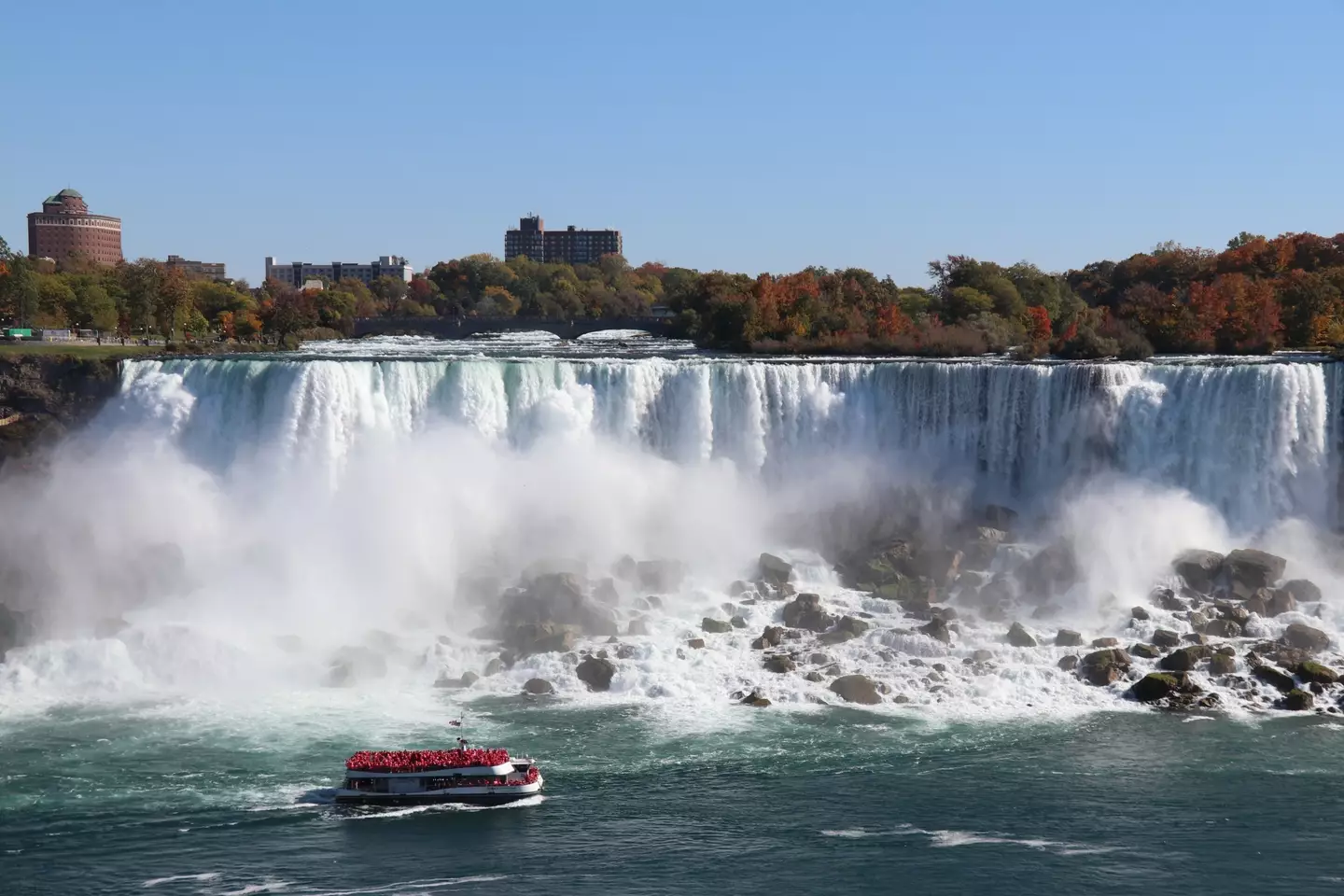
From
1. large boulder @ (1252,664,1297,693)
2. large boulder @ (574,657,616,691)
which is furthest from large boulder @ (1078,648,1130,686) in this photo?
large boulder @ (574,657,616,691)

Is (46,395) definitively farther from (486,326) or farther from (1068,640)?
(486,326)

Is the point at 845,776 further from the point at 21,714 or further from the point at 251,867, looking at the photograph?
the point at 21,714

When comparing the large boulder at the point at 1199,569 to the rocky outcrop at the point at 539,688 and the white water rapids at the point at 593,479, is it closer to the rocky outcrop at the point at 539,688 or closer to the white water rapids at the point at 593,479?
the white water rapids at the point at 593,479

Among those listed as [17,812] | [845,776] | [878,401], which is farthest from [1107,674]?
[17,812]

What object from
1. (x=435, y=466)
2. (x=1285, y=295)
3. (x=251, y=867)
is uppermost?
(x=1285, y=295)

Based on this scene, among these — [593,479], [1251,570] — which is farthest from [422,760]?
[1251,570]

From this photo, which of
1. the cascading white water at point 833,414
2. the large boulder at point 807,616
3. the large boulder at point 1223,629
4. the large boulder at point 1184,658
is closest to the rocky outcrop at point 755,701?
the large boulder at point 807,616
